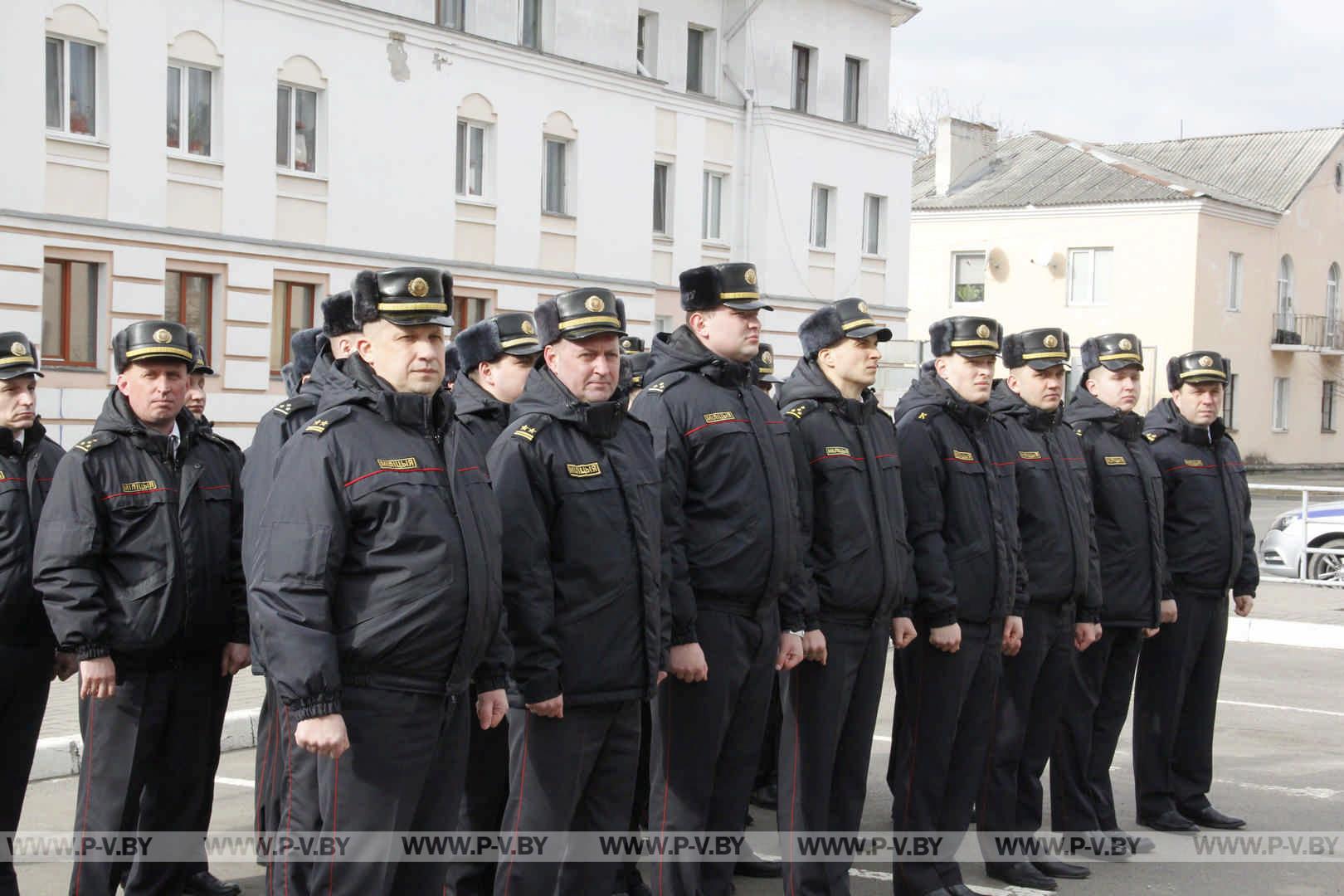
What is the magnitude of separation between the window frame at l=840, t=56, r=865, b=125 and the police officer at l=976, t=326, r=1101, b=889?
28.6 meters

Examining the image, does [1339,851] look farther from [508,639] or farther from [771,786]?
[508,639]

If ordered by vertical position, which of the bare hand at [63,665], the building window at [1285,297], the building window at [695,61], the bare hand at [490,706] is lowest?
the bare hand at [63,665]

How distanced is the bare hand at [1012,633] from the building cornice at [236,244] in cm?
1706

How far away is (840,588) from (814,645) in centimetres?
28

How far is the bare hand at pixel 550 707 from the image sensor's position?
205 inches

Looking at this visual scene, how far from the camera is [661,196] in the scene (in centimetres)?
3111

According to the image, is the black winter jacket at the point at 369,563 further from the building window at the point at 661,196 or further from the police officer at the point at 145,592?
the building window at the point at 661,196

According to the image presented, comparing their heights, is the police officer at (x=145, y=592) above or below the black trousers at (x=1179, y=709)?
above

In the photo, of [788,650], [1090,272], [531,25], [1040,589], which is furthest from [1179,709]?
[1090,272]

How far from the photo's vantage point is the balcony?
159 feet

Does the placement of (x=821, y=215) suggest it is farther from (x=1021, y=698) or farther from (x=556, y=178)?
(x=1021, y=698)

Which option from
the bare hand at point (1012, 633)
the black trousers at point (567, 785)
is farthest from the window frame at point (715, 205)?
the black trousers at point (567, 785)

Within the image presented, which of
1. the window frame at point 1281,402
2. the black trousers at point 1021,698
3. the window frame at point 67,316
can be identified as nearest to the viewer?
the black trousers at point 1021,698

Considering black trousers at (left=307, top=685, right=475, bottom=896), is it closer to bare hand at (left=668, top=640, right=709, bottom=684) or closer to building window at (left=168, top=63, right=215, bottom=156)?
bare hand at (left=668, top=640, right=709, bottom=684)
